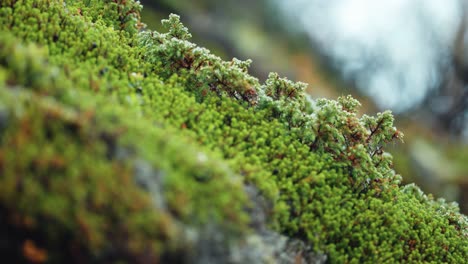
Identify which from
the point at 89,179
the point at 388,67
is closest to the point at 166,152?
the point at 89,179

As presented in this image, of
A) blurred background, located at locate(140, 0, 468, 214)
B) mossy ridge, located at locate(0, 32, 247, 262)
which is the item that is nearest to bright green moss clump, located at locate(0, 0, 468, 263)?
mossy ridge, located at locate(0, 32, 247, 262)

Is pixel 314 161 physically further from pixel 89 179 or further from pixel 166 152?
pixel 89 179

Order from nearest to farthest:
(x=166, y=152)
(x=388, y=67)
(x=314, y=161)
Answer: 1. (x=166, y=152)
2. (x=314, y=161)
3. (x=388, y=67)

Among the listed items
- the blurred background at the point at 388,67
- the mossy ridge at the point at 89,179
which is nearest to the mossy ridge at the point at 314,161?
the mossy ridge at the point at 89,179

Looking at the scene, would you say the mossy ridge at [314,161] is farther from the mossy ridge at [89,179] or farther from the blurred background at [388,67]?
the blurred background at [388,67]

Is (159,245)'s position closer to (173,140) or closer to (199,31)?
(173,140)

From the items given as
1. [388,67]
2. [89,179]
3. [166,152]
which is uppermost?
[388,67]

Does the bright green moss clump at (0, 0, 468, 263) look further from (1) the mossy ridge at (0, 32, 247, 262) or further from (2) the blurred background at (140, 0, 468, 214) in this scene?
(2) the blurred background at (140, 0, 468, 214)

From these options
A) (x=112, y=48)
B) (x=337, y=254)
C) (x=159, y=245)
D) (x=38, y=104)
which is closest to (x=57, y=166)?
(x=38, y=104)
